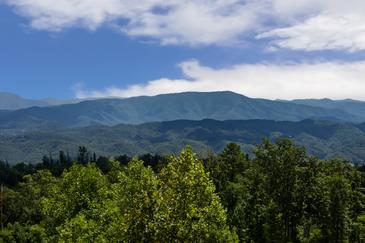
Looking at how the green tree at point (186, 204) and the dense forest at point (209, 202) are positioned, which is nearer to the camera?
the green tree at point (186, 204)

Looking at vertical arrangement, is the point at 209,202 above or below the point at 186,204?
below

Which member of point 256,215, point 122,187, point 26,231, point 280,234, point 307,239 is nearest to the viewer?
point 122,187

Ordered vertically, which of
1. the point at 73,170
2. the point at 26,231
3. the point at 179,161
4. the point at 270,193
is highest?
the point at 179,161

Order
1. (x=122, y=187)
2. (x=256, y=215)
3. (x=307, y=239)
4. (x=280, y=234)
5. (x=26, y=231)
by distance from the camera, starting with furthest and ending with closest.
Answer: (x=26, y=231), (x=256, y=215), (x=280, y=234), (x=307, y=239), (x=122, y=187)

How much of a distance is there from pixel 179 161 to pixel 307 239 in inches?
2141

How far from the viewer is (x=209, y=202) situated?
3541 cm

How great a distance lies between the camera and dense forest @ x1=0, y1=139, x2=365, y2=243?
1323 inches

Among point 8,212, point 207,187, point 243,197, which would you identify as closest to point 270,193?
point 243,197

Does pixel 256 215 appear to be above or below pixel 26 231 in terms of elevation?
above

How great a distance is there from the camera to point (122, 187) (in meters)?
66.2

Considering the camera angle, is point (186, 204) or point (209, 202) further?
point (209, 202)

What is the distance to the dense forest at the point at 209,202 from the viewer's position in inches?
1323

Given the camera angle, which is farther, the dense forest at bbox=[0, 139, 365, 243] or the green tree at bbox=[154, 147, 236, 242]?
the dense forest at bbox=[0, 139, 365, 243]

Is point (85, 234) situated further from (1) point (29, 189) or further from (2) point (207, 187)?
(1) point (29, 189)
